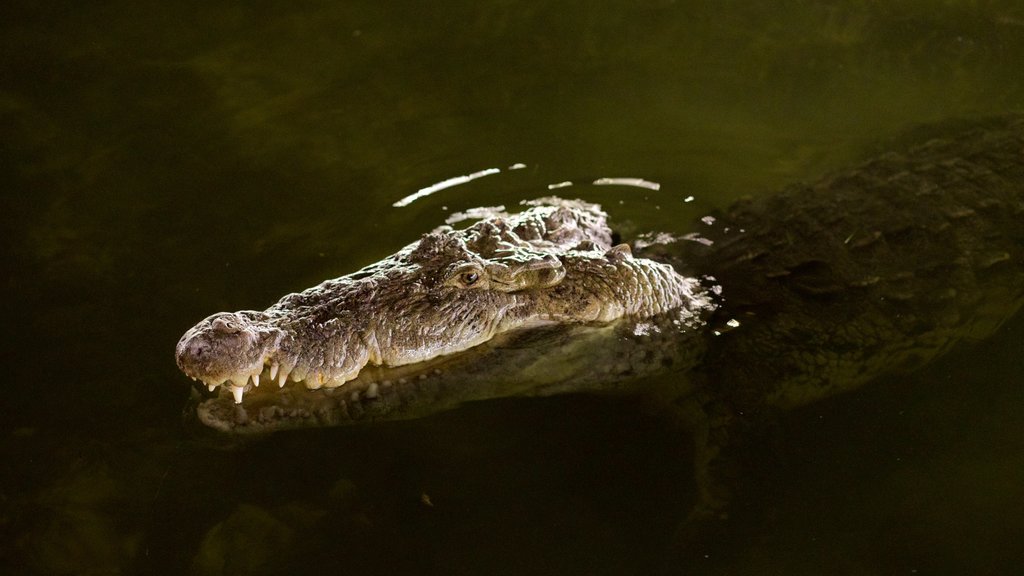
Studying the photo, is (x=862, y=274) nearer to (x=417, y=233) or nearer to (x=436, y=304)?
(x=436, y=304)

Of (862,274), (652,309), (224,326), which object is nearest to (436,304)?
(224,326)

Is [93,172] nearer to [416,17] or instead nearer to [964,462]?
[416,17]

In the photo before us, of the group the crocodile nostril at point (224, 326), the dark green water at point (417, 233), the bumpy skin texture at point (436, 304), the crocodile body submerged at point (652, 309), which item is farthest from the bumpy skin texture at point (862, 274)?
the crocodile nostril at point (224, 326)

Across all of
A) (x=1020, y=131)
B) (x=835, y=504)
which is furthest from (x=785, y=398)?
(x=1020, y=131)

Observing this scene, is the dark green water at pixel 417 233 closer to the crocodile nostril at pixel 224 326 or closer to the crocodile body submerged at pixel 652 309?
the crocodile body submerged at pixel 652 309

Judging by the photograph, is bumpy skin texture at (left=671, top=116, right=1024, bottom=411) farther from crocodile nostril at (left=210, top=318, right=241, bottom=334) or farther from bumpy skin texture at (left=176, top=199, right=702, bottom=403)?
crocodile nostril at (left=210, top=318, right=241, bottom=334)
